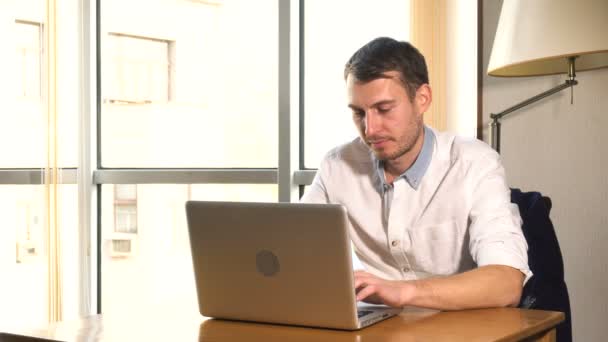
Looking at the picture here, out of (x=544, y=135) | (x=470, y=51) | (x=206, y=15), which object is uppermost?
(x=206, y=15)

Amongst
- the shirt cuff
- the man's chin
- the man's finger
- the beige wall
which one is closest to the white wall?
the beige wall

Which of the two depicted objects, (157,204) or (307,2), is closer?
(307,2)

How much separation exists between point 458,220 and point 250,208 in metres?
0.70

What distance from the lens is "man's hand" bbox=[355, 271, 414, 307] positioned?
5.46ft

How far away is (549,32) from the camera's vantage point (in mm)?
2287

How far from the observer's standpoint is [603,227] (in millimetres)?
2766

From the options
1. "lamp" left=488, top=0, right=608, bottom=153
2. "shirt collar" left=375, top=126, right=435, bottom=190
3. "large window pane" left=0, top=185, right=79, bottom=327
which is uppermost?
"lamp" left=488, top=0, right=608, bottom=153

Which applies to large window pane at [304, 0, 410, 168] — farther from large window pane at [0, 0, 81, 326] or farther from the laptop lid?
the laptop lid

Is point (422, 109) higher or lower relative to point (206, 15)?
lower

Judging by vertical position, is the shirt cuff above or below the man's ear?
below

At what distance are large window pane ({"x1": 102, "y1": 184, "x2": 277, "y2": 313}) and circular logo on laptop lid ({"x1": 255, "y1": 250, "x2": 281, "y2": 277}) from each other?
7.47ft

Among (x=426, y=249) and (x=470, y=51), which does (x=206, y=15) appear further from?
(x=426, y=249)

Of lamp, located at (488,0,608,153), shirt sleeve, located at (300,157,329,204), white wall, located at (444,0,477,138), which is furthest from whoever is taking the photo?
white wall, located at (444,0,477,138)

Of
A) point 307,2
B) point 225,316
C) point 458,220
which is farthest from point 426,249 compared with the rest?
point 307,2
